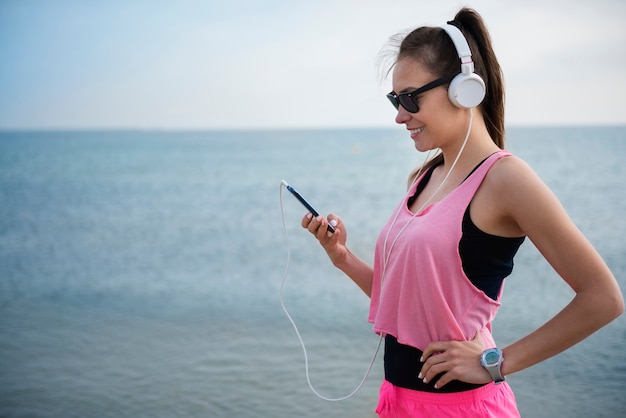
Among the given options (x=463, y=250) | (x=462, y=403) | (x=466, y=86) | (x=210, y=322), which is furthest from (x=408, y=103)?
(x=210, y=322)

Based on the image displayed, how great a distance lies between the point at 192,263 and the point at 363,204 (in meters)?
8.62

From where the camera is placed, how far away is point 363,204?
17.9 m

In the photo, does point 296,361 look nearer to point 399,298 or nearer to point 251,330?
point 251,330

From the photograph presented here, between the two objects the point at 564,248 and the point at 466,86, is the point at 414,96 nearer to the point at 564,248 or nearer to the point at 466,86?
the point at 466,86

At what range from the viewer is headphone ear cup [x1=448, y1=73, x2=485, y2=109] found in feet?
5.54

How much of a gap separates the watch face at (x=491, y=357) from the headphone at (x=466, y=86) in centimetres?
67

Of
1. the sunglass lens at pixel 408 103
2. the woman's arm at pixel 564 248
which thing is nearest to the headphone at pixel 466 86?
the sunglass lens at pixel 408 103

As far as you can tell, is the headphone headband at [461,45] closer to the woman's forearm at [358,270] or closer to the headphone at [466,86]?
the headphone at [466,86]

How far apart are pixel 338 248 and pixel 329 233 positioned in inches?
2.8

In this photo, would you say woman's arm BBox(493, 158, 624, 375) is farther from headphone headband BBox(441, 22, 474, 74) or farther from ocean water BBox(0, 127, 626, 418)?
ocean water BBox(0, 127, 626, 418)

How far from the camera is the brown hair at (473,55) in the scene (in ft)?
5.87

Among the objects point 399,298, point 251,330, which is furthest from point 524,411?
point 399,298

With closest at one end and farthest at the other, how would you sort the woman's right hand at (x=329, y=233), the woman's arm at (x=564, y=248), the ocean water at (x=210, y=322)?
the woman's arm at (x=564, y=248), the woman's right hand at (x=329, y=233), the ocean water at (x=210, y=322)

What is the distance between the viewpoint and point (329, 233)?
215cm
